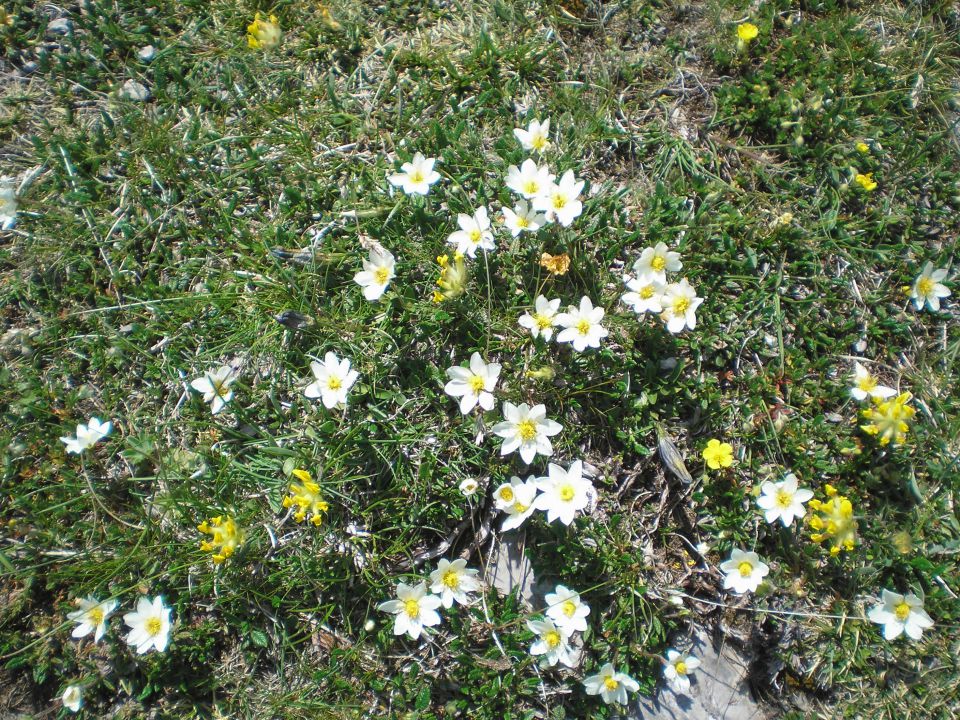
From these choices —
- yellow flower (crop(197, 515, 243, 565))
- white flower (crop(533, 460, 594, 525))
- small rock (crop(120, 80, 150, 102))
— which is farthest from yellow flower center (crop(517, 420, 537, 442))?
small rock (crop(120, 80, 150, 102))

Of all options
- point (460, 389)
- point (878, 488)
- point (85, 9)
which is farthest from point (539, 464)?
point (85, 9)

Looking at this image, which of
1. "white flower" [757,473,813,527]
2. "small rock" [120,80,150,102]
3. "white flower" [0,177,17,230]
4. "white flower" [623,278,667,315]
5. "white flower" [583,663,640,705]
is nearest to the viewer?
"white flower" [583,663,640,705]

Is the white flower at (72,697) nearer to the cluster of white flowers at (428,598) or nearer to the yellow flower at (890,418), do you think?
the cluster of white flowers at (428,598)

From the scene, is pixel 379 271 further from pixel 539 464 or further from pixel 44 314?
pixel 44 314

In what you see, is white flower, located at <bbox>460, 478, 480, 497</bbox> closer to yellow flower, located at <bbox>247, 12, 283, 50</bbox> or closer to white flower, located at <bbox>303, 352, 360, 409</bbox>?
white flower, located at <bbox>303, 352, 360, 409</bbox>

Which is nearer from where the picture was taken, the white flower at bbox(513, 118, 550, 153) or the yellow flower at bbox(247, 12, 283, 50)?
the white flower at bbox(513, 118, 550, 153)

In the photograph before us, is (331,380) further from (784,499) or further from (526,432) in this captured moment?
(784,499)

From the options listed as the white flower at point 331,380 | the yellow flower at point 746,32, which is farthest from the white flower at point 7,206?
the yellow flower at point 746,32
